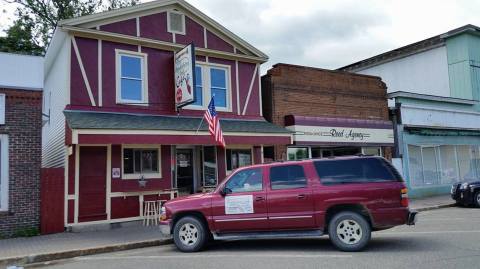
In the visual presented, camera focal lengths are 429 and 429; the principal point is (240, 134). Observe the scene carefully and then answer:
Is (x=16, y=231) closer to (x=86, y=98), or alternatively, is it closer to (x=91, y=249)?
(x=91, y=249)

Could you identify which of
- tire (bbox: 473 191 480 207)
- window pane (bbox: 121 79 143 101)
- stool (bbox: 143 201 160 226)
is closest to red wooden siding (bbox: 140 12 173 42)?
window pane (bbox: 121 79 143 101)

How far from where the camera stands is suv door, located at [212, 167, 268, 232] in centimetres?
900

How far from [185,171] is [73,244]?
556 centimetres

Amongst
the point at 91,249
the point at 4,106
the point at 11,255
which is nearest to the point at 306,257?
the point at 91,249

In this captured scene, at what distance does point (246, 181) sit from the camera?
9.32 meters

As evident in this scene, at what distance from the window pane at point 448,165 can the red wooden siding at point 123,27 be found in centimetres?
1782

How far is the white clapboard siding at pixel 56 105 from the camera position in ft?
43.7

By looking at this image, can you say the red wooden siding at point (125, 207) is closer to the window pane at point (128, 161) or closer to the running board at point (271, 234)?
the window pane at point (128, 161)

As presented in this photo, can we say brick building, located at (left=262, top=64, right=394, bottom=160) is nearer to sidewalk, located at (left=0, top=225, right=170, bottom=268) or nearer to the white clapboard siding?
sidewalk, located at (left=0, top=225, right=170, bottom=268)

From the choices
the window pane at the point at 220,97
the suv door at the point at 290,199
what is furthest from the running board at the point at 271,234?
the window pane at the point at 220,97

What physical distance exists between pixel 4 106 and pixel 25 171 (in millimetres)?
1890

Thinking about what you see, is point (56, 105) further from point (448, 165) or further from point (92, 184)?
point (448, 165)

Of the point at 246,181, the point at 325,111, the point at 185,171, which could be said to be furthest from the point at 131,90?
the point at 325,111

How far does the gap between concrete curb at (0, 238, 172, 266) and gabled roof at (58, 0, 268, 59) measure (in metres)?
7.00
